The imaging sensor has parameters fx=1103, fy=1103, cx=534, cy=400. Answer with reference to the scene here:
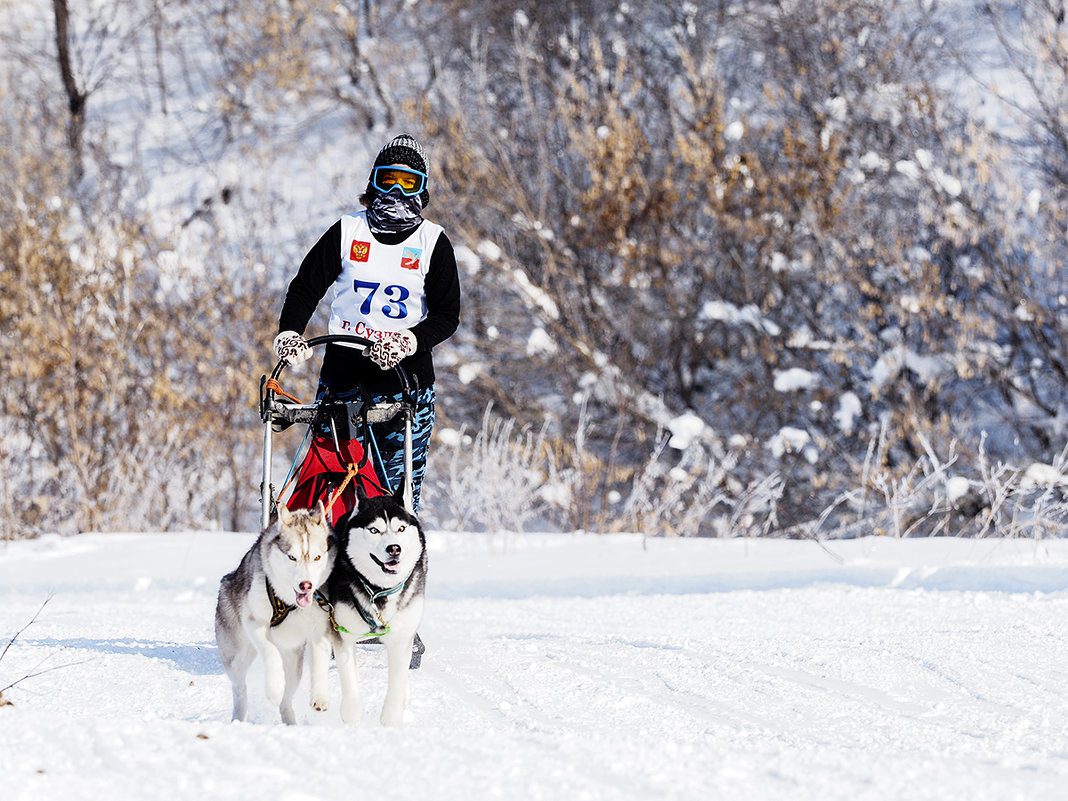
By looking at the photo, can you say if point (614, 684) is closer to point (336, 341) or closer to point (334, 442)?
point (334, 442)

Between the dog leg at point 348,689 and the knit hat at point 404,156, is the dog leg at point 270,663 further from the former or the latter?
the knit hat at point 404,156

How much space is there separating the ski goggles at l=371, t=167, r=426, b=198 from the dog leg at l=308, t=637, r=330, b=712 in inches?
60.2

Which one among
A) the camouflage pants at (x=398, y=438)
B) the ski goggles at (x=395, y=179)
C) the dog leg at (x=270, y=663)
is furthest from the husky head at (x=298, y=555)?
the ski goggles at (x=395, y=179)

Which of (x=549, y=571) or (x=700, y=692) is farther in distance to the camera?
(x=549, y=571)

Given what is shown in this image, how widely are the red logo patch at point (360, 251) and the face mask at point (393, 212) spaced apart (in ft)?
0.20

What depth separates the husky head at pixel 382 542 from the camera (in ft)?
9.09

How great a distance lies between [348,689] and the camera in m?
2.83

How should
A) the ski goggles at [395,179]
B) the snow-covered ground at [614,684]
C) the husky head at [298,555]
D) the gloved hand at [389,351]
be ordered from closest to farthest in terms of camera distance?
the snow-covered ground at [614,684]
the husky head at [298,555]
the gloved hand at [389,351]
the ski goggles at [395,179]

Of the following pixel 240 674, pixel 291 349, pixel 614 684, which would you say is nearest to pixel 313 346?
pixel 291 349

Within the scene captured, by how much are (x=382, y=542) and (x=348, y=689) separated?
1.31 feet

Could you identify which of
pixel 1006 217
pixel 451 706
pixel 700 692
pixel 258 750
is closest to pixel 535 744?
pixel 258 750

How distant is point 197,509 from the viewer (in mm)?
11344

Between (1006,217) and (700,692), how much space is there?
30.3 ft

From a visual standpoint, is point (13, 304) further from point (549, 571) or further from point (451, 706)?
point (451, 706)
